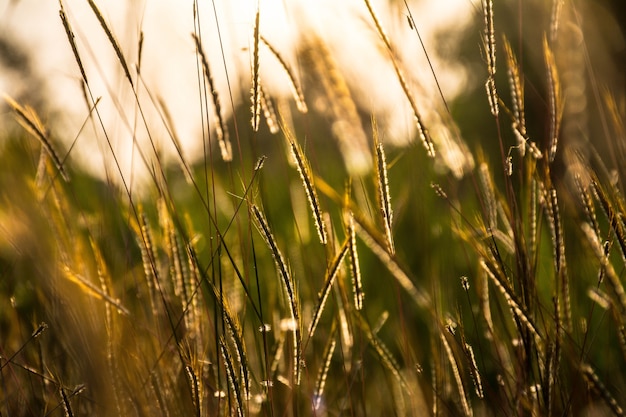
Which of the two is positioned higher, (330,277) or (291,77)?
(291,77)

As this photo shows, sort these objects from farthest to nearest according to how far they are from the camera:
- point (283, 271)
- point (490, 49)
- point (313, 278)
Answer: point (313, 278) → point (490, 49) → point (283, 271)

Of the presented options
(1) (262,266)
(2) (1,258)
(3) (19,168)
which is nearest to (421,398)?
(1) (262,266)

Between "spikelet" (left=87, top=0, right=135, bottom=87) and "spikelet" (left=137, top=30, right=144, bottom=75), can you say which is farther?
"spikelet" (left=137, top=30, right=144, bottom=75)

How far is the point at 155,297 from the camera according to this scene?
1032 mm

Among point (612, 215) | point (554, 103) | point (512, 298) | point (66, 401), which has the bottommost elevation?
point (66, 401)

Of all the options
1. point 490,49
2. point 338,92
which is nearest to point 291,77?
point 338,92

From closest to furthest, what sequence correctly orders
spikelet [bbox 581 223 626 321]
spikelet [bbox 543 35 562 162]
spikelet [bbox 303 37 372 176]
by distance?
spikelet [bbox 581 223 626 321]
spikelet [bbox 543 35 562 162]
spikelet [bbox 303 37 372 176]

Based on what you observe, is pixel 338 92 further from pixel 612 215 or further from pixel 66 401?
pixel 66 401

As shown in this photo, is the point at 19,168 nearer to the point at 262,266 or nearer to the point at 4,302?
the point at 4,302

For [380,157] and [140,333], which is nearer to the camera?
[380,157]

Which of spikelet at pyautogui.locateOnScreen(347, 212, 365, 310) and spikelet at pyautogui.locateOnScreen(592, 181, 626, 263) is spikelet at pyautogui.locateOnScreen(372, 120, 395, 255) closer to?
spikelet at pyautogui.locateOnScreen(347, 212, 365, 310)

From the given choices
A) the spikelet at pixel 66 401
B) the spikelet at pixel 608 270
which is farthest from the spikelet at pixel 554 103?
the spikelet at pixel 66 401

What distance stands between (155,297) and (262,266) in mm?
647

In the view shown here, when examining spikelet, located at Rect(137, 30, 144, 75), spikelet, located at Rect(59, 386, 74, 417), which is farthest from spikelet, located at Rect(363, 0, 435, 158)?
spikelet, located at Rect(59, 386, 74, 417)
